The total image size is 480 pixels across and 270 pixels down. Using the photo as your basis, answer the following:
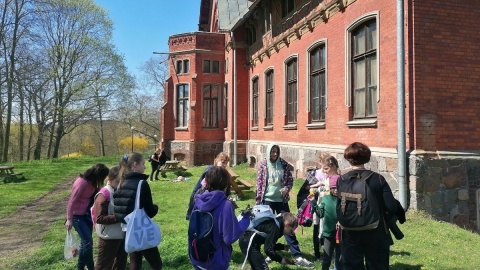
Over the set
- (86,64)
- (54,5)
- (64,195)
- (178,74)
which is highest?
(54,5)

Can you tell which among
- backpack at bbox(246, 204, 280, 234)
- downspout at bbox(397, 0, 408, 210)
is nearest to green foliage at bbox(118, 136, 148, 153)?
downspout at bbox(397, 0, 408, 210)

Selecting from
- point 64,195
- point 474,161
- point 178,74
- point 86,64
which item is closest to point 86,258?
point 474,161

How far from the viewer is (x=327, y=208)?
14.5 ft

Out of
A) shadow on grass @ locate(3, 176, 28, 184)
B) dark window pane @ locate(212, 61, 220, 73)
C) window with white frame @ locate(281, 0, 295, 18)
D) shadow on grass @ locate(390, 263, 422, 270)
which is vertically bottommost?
shadow on grass @ locate(3, 176, 28, 184)

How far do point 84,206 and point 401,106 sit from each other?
19.8 ft

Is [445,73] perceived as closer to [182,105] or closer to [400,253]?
[400,253]

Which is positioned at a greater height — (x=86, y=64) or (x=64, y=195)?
(x=86, y=64)

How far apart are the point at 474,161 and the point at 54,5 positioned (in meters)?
34.6

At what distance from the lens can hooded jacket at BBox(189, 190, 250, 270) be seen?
3.31 meters

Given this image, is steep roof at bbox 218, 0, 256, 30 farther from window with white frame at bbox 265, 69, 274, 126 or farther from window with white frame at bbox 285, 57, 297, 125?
window with white frame at bbox 285, 57, 297, 125

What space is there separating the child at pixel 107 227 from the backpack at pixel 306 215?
91.1 inches

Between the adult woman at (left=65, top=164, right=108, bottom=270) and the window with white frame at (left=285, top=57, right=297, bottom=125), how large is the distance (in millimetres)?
9721

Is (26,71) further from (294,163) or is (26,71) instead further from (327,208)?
(327,208)

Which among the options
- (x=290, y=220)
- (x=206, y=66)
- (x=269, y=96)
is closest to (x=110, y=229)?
(x=290, y=220)
